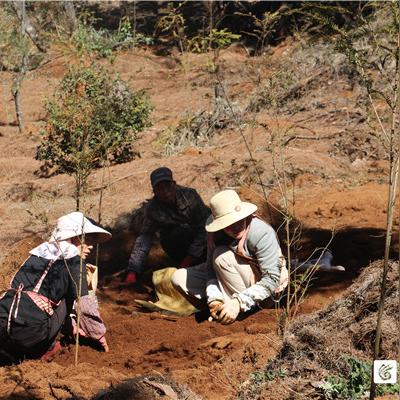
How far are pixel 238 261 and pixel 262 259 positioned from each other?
21 centimetres

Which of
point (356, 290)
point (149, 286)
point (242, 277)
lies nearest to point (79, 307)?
point (242, 277)

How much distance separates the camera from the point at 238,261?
500 cm

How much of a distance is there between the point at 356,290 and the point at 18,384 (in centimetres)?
198

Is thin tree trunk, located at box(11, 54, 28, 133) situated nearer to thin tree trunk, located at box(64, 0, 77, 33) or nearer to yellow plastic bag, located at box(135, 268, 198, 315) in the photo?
thin tree trunk, located at box(64, 0, 77, 33)

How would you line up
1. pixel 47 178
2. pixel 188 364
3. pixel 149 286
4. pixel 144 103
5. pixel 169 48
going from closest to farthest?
pixel 188 364 < pixel 149 286 < pixel 47 178 < pixel 144 103 < pixel 169 48

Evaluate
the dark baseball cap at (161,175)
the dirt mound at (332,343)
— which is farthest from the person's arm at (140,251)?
the dirt mound at (332,343)

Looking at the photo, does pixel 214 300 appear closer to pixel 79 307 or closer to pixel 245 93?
pixel 79 307

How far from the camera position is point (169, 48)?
23531mm

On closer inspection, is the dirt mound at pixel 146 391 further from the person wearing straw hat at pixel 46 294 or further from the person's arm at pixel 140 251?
the person's arm at pixel 140 251

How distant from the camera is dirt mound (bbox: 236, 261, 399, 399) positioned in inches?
146

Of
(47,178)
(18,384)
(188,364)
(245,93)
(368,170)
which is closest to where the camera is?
(18,384)

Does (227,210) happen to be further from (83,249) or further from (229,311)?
(83,249)

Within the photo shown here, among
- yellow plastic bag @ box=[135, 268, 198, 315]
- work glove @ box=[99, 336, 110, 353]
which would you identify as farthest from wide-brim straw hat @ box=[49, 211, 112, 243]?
yellow plastic bag @ box=[135, 268, 198, 315]

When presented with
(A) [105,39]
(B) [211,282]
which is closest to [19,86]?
(A) [105,39]
